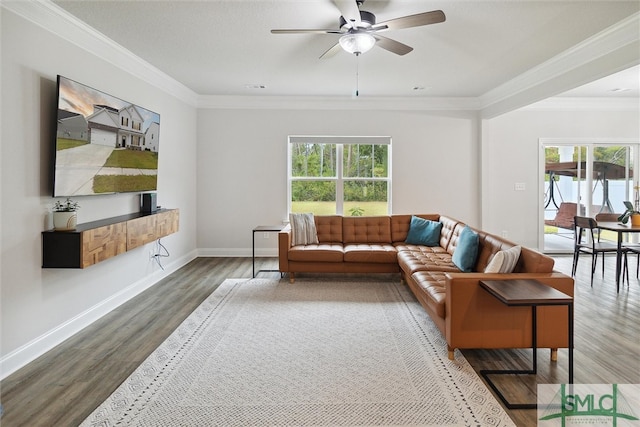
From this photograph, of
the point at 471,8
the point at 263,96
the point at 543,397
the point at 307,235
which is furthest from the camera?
the point at 263,96

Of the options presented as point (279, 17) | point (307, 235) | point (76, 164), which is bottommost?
point (307, 235)

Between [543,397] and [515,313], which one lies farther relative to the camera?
[515,313]

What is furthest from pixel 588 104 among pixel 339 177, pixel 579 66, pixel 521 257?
pixel 521 257

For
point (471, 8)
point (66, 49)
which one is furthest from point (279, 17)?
point (66, 49)

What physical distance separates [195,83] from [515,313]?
504 centimetres

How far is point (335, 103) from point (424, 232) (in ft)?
8.98

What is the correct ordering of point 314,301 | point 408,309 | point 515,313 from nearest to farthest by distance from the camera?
point 515,313, point 408,309, point 314,301

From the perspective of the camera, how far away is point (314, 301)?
4.09 meters

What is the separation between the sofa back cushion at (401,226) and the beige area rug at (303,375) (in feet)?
5.35

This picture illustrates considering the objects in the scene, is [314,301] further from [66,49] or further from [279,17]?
[66,49]

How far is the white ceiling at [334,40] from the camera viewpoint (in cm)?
304

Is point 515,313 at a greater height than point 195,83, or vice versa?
point 195,83

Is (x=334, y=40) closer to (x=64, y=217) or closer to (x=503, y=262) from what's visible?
(x=503, y=262)

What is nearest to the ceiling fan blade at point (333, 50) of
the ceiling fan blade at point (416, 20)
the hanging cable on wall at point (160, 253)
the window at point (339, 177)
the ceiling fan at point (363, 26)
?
the ceiling fan at point (363, 26)
